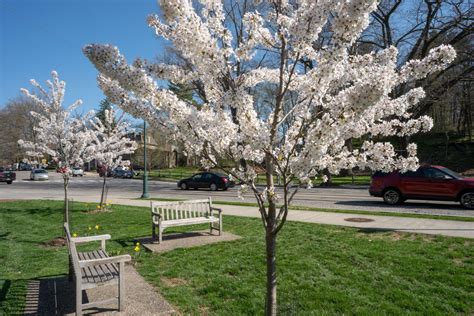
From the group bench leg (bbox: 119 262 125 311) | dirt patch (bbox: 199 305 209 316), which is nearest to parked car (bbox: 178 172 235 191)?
bench leg (bbox: 119 262 125 311)

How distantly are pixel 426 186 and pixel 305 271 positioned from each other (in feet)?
35.2

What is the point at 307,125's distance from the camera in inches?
122

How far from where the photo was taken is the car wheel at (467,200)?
13437 mm

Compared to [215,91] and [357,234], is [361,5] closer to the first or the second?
[215,91]

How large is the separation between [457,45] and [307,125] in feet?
90.6

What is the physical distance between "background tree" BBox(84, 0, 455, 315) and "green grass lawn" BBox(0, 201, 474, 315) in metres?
1.84

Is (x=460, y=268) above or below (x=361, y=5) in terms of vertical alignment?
below

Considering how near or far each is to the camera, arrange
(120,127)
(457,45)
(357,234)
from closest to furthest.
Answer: (357,234) → (120,127) → (457,45)

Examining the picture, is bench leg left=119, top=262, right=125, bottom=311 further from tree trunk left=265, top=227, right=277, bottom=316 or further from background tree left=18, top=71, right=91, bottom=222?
background tree left=18, top=71, right=91, bottom=222

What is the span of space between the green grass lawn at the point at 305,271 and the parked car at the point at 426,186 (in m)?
7.18

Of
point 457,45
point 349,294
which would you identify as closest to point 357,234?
point 349,294

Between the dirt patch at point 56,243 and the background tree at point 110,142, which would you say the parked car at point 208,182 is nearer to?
the background tree at point 110,142

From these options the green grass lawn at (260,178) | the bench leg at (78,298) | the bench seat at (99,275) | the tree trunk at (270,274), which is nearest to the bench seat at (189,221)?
the bench seat at (99,275)

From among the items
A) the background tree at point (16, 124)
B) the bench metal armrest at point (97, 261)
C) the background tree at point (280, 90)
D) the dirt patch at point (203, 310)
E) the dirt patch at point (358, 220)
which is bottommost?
the dirt patch at point (203, 310)
